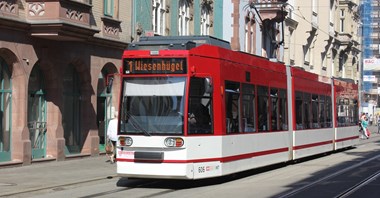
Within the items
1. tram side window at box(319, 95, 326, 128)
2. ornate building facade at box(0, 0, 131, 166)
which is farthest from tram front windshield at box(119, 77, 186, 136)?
tram side window at box(319, 95, 326, 128)

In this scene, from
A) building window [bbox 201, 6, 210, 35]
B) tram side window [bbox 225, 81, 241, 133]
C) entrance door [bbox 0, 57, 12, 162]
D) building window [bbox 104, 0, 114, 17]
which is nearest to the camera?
tram side window [bbox 225, 81, 241, 133]

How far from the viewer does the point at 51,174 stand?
1722 centimetres

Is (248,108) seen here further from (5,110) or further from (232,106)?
(5,110)

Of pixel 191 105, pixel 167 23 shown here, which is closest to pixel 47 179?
pixel 191 105

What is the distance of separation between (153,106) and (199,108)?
3.30ft

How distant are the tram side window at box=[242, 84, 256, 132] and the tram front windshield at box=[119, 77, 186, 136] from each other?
268cm

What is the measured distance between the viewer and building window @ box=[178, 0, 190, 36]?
30.6m

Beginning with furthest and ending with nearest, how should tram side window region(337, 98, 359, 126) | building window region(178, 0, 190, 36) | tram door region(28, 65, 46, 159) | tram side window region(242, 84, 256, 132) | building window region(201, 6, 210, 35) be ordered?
1. building window region(201, 6, 210, 35)
2. building window region(178, 0, 190, 36)
3. tram side window region(337, 98, 359, 126)
4. tram door region(28, 65, 46, 159)
5. tram side window region(242, 84, 256, 132)

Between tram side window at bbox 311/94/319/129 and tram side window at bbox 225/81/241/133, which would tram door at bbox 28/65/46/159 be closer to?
tram side window at bbox 225/81/241/133

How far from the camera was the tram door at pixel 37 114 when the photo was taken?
20.8 meters

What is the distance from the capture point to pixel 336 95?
86.1 feet

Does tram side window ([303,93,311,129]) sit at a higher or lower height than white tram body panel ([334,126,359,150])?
higher

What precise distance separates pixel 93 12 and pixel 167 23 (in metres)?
6.26

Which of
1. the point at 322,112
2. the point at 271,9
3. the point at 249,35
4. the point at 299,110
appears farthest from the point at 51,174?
the point at 271,9
